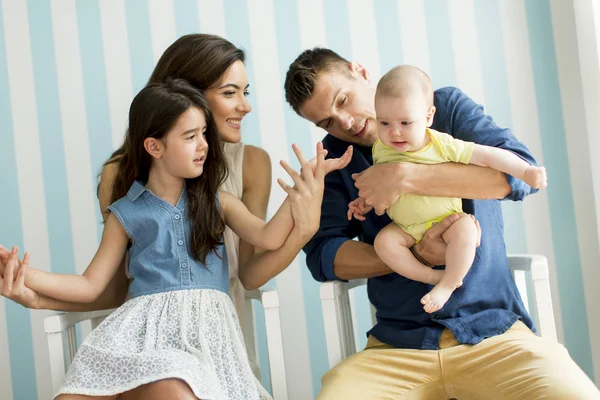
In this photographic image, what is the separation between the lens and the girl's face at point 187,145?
78.1 inches

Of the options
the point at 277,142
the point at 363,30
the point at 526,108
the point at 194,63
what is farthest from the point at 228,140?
the point at 526,108

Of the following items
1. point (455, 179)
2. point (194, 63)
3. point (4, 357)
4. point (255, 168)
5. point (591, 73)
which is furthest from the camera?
point (4, 357)

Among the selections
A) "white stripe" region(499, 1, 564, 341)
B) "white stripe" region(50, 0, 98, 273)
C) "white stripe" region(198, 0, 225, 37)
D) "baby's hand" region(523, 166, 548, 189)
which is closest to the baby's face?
"baby's hand" region(523, 166, 548, 189)

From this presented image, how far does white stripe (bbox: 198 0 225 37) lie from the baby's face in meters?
1.14

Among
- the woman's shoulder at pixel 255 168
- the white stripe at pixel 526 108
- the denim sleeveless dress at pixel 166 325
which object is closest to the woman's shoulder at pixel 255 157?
the woman's shoulder at pixel 255 168

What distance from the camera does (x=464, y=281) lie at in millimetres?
1922

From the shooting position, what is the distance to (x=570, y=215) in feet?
8.97

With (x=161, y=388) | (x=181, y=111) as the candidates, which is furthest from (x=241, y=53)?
(x=161, y=388)

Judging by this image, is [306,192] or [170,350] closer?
[170,350]

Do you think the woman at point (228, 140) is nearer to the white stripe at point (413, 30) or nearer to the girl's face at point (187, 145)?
the girl's face at point (187, 145)

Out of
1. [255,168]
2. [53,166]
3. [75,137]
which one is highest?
[75,137]

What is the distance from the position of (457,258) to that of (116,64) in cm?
160

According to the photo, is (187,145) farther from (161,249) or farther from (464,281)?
(464,281)

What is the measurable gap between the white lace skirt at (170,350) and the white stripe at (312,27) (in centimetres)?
93
